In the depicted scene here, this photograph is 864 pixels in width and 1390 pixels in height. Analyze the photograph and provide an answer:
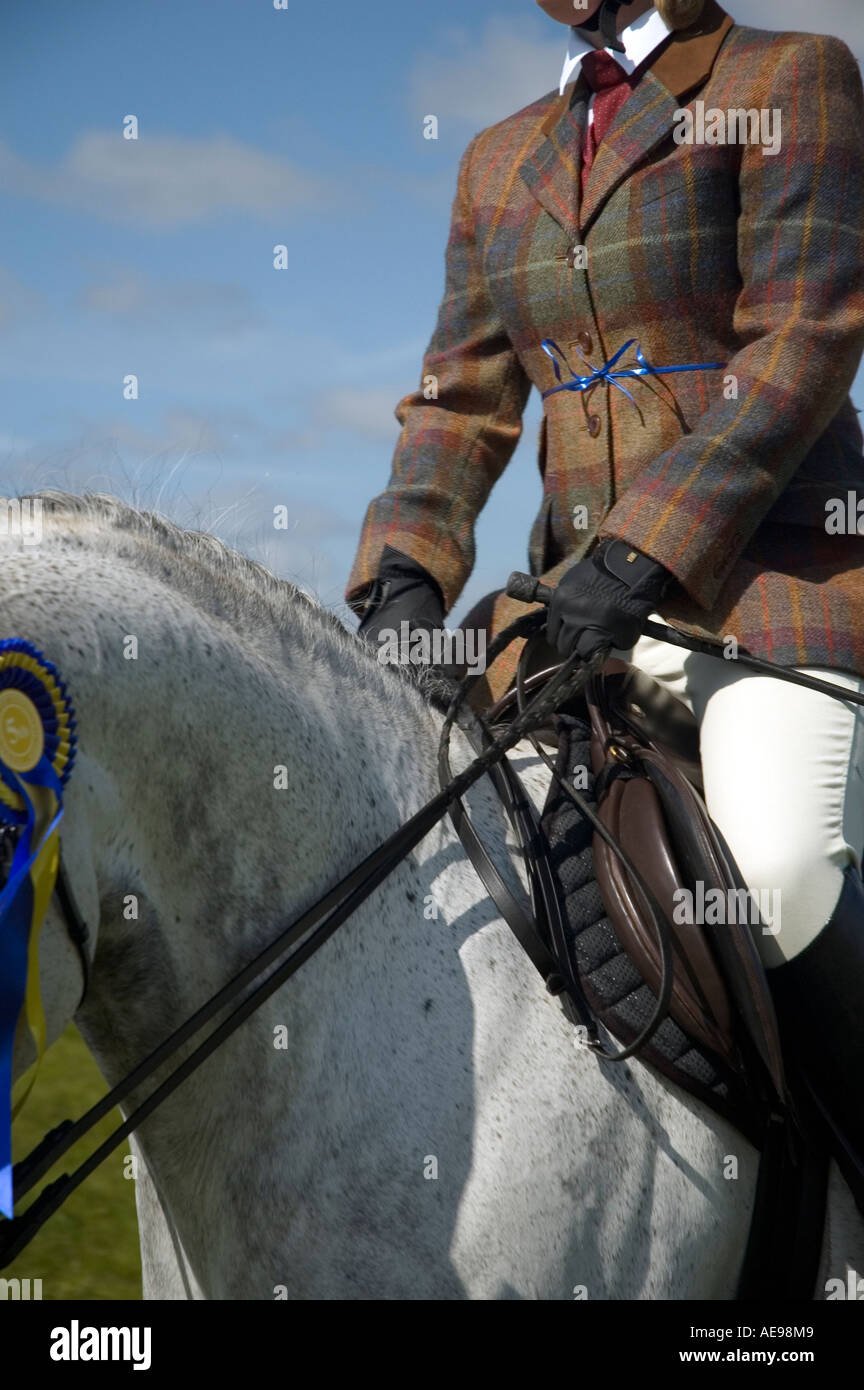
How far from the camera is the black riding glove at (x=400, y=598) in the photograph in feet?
9.09

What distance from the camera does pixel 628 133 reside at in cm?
256

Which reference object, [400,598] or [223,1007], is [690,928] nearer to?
[223,1007]

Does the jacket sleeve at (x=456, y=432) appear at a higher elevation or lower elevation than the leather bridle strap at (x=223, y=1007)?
higher

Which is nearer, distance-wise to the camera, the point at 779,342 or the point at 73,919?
the point at 73,919

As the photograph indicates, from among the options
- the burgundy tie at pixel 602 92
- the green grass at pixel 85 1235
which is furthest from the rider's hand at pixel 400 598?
the green grass at pixel 85 1235

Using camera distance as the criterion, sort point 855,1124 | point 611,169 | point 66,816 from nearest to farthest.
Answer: point 66,816, point 855,1124, point 611,169

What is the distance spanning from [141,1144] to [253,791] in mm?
592

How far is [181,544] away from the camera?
2037 millimetres

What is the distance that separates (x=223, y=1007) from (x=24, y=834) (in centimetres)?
46

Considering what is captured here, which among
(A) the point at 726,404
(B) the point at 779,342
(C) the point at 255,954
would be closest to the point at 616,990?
(C) the point at 255,954

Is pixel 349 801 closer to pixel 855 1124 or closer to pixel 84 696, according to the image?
pixel 84 696

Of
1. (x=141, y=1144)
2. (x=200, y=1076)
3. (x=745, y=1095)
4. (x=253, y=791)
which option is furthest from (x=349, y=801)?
(x=745, y=1095)

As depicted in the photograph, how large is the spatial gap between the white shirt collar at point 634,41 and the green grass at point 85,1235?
10.8 ft

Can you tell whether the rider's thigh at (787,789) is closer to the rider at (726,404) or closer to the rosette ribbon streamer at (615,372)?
the rider at (726,404)
